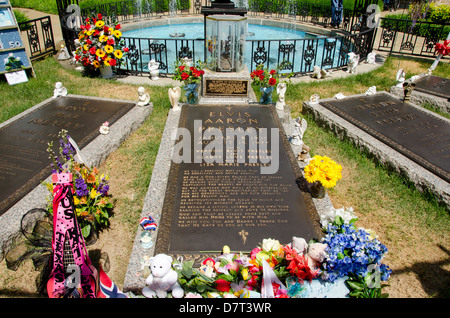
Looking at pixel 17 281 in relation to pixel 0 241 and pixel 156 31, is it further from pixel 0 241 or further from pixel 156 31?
pixel 156 31

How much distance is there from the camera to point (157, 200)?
4.29 metres

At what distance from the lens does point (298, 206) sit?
4117 mm

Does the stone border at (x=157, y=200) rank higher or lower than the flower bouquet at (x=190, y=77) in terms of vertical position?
lower

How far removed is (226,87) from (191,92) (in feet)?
2.77

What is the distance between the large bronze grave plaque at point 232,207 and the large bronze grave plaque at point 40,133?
2.00m

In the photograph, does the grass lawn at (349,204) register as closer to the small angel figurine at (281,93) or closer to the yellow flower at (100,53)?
the small angel figurine at (281,93)

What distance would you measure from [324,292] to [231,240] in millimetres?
1084

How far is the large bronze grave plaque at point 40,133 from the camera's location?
15.0 feet

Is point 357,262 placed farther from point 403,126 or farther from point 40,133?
point 40,133

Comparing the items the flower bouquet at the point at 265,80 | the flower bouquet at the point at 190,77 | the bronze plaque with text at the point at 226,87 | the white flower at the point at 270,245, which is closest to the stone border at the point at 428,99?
the flower bouquet at the point at 265,80

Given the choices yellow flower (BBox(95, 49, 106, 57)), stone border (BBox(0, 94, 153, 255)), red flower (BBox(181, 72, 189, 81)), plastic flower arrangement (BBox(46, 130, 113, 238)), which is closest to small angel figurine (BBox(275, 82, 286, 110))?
red flower (BBox(181, 72, 189, 81))

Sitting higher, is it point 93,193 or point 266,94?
point 266,94

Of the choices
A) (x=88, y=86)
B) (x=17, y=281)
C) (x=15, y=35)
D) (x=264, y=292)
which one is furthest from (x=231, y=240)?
(x=15, y=35)

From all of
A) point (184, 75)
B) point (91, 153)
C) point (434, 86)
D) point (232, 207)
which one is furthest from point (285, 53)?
point (232, 207)
